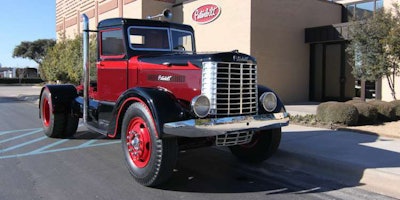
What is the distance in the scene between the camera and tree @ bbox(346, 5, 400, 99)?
1041 cm

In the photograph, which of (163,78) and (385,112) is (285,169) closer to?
(163,78)

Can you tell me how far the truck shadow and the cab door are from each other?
1692mm

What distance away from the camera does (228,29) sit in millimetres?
17703

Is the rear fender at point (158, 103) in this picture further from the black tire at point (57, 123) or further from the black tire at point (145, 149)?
the black tire at point (57, 123)

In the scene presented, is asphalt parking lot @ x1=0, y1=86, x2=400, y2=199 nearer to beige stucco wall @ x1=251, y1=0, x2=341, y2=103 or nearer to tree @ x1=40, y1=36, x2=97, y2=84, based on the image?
beige stucco wall @ x1=251, y1=0, x2=341, y2=103

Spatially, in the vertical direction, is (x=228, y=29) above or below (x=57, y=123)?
above

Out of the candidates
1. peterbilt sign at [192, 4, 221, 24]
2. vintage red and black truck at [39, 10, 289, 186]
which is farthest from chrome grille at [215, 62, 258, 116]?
peterbilt sign at [192, 4, 221, 24]

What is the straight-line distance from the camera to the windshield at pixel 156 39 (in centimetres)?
683

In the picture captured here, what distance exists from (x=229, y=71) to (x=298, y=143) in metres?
3.08

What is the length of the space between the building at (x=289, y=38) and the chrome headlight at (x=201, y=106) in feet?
38.7

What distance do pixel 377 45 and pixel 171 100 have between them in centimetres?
755

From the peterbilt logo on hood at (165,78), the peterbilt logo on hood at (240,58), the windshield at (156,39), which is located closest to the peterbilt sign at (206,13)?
the windshield at (156,39)

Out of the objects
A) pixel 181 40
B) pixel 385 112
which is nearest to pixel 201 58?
pixel 181 40

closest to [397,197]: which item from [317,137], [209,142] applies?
[209,142]
